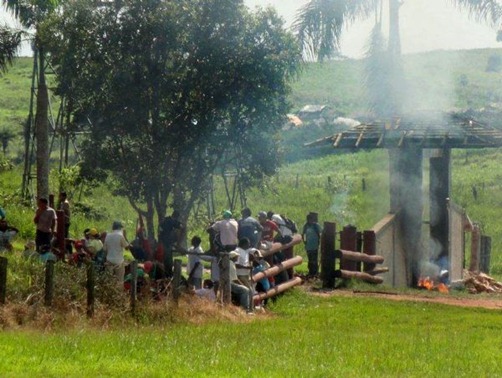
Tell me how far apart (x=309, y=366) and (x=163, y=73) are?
14.6 metres

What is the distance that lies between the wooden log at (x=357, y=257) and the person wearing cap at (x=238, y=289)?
5.32 meters

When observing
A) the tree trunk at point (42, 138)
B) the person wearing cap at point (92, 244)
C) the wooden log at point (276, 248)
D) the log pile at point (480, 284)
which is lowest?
the log pile at point (480, 284)

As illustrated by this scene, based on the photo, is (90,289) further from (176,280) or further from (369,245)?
(369,245)

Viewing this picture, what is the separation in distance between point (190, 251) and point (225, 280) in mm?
1265

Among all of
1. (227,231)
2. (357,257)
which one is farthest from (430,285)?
(227,231)

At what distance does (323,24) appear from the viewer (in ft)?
99.8

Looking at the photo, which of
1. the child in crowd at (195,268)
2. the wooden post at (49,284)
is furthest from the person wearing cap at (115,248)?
the wooden post at (49,284)

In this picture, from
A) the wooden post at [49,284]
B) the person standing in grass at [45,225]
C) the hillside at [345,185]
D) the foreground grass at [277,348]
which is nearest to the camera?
the foreground grass at [277,348]

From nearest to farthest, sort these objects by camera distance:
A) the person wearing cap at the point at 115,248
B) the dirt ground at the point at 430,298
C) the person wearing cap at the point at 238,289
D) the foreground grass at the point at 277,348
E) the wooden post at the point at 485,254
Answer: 1. the foreground grass at the point at 277,348
2. the person wearing cap at the point at 115,248
3. the person wearing cap at the point at 238,289
4. the dirt ground at the point at 430,298
5. the wooden post at the point at 485,254

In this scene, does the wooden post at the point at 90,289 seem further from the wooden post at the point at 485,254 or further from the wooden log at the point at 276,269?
the wooden post at the point at 485,254

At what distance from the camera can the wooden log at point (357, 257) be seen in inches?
1005

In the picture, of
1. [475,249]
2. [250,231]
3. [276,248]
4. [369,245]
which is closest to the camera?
[250,231]

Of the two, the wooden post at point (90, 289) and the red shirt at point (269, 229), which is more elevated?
the red shirt at point (269, 229)

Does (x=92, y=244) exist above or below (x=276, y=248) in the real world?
above
